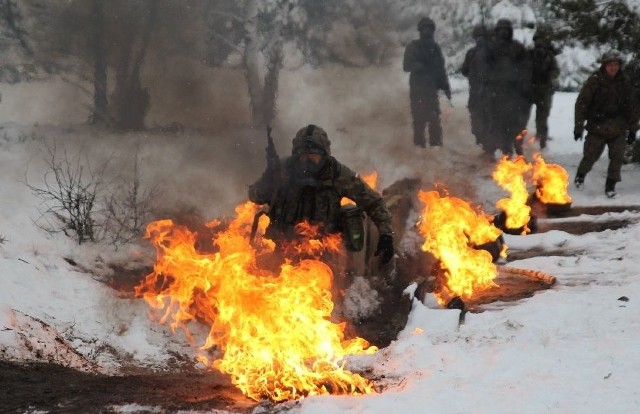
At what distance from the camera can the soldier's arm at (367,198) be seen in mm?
6801

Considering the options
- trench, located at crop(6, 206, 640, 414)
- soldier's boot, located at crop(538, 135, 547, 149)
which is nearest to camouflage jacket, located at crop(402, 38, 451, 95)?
soldier's boot, located at crop(538, 135, 547, 149)

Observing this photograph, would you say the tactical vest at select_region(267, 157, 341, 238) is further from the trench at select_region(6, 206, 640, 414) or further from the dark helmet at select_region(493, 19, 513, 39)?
the dark helmet at select_region(493, 19, 513, 39)

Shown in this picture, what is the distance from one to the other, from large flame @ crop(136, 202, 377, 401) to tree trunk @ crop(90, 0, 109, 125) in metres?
7.04

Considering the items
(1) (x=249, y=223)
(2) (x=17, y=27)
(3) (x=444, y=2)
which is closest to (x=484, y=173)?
(1) (x=249, y=223)

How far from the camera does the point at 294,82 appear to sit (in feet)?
63.2

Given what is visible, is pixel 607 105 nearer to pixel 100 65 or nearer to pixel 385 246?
pixel 385 246

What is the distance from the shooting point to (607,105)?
9.97 meters

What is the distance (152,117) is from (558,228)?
9561mm

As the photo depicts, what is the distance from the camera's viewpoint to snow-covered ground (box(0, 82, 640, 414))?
4.25m

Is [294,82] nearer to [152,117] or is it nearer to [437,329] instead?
[152,117]

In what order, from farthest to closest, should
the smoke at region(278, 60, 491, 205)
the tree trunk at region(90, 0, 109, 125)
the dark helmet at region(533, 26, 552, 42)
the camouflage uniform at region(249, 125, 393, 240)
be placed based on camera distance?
the tree trunk at region(90, 0, 109, 125), the smoke at region(278, 60, 491, 205), the dark helmet at region(533, 26, 552, 42), the camouflage uniform at region(249, 125, 393, 240)

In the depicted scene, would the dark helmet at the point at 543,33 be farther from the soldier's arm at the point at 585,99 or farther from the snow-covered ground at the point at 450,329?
the snow-covered ground at the point at 450,329

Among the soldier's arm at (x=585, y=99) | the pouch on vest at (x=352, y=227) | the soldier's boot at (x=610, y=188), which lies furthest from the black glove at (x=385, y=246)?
the soldier's boot at (x=610, y=188)

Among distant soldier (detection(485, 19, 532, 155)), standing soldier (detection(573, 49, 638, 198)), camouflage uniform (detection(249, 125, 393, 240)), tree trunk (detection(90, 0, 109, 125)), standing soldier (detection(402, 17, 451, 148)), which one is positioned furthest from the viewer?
tree trunk (detection(90, 0, 109, 125))
